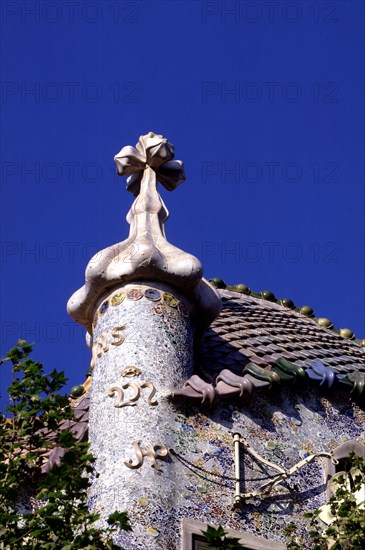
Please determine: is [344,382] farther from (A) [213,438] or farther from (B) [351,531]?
(B) [351,531]

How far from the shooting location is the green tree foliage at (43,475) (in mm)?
10180

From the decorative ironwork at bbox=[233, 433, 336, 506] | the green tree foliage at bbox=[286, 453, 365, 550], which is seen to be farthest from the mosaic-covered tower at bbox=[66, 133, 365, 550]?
the green tree foliage at bbox=[286, 453, 365, 550]

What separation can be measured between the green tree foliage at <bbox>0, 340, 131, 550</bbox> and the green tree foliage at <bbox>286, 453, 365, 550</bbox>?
134 centimetres

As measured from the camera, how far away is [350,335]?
1577 cm

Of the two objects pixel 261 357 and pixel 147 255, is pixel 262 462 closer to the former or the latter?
pixel 261 357

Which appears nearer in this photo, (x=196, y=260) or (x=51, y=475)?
(x=51, y=475)

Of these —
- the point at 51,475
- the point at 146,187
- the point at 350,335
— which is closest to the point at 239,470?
the point at 51,475

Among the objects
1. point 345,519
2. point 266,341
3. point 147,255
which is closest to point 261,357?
point 266,341

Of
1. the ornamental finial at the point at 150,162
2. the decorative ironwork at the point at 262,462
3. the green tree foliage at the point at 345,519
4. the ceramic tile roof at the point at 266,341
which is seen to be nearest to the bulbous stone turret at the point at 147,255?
the ornamental finial at the point at 150,162

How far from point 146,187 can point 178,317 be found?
151cm

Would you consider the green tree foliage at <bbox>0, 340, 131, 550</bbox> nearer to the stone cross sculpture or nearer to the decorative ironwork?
the stone cross sculpture

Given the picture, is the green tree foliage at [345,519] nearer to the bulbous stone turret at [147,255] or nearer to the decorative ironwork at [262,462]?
the decorative ironwork at [262,462]

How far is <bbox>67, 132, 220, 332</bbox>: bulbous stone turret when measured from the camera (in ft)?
41.8

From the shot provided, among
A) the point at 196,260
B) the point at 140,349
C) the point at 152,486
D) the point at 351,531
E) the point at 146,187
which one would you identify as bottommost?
the point at 351,531
